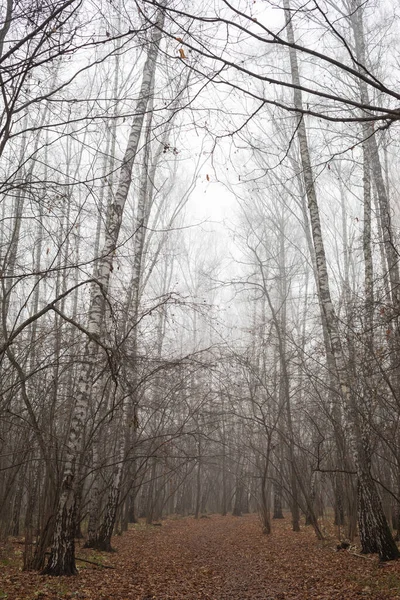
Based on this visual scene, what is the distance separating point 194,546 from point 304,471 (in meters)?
3.20

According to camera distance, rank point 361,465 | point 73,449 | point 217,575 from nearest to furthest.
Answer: point 73,449 < point 217,575 < point 361,465

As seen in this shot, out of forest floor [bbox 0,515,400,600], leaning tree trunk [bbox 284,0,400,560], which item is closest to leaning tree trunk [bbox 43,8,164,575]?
forest floor [bbox 0,515,400,600]

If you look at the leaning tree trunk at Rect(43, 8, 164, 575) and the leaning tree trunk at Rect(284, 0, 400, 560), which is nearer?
the leaning tree trunk at Rect(43, 8, 164, 575)

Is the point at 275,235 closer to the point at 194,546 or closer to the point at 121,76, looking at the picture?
the point at 121,76

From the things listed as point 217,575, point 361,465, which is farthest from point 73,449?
point 361,465

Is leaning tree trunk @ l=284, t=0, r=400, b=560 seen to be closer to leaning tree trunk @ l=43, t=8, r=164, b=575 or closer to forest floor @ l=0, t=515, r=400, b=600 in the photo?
forest floor @ l=0, t=515, r=400, b=600

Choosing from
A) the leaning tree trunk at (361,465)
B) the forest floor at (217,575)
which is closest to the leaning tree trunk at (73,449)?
the forest floor at (217,575)

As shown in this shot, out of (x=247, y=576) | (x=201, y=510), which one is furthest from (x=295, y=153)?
(x=201, y=510)

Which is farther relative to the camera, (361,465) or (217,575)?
(361,465)

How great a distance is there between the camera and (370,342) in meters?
5.93

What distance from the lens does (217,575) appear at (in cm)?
596

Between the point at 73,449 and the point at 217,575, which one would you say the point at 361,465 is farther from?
the point at 73,449

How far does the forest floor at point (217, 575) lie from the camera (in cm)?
454

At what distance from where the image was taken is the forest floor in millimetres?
4543
